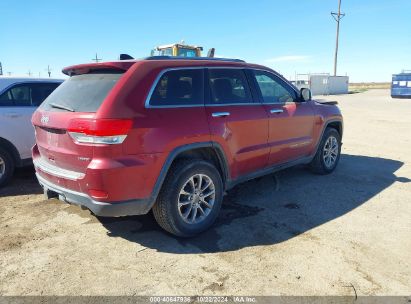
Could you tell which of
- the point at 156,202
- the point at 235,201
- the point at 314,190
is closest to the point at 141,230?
the point at 156,202

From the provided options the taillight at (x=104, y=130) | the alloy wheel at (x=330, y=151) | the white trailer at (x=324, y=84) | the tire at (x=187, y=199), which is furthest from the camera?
the white trailer at (x=324, y=84)

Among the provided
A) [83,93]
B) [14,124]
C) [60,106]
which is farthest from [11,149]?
[83,93]

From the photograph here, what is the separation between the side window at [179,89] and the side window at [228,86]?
186 millimetres

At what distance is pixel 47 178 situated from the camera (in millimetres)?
3807

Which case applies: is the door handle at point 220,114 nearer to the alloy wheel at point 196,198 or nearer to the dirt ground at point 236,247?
the alloy wheel at point 196,198

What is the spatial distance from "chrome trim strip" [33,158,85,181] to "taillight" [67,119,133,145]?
36 centimetres

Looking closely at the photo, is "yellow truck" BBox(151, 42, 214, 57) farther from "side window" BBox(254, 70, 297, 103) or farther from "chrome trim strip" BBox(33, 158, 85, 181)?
"chrome trim strip" BBox(33, 158, 85, 181)

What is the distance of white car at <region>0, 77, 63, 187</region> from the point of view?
216 inches

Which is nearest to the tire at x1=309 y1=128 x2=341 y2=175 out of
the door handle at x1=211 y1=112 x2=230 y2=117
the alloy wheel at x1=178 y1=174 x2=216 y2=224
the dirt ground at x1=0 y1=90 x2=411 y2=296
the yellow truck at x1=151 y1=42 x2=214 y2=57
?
the dirt ground at x1=0 y1=90 x2=411 y2=296

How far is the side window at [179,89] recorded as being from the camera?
11.7 ft

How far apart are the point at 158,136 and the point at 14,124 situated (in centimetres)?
331

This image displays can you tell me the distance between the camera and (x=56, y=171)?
3625 mm

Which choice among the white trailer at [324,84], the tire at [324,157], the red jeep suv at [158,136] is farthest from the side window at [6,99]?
the white trailer at [324,84]

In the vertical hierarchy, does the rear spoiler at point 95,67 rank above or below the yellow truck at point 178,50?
below
